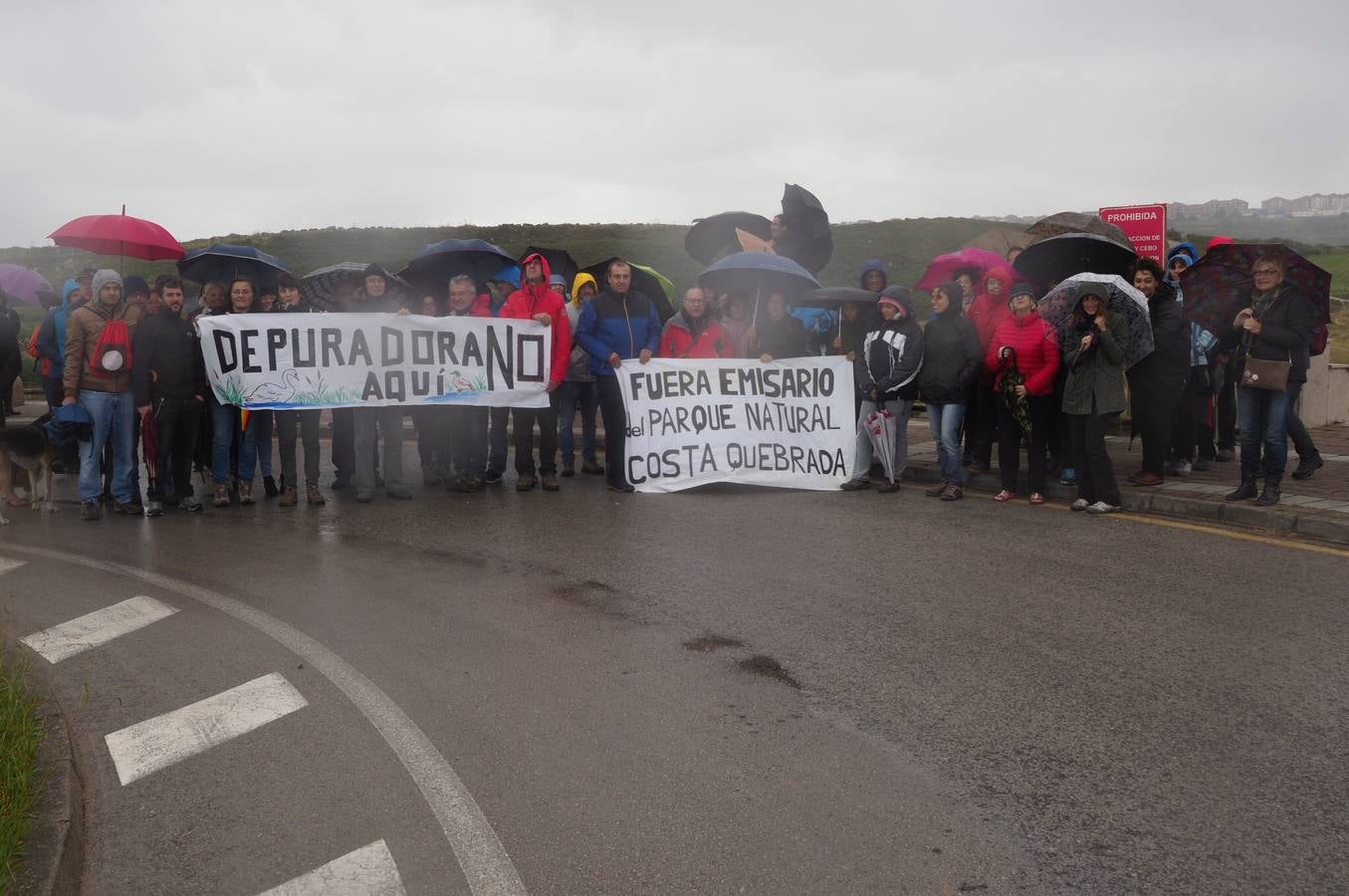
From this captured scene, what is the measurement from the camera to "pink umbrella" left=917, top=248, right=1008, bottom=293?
420 inches

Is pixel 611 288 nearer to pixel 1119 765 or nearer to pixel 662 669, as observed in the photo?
pixel 662 669

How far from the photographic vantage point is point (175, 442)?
399 inches

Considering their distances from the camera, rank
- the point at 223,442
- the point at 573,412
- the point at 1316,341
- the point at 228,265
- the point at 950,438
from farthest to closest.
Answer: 1. the point at 228,265
2. the point at 573,412
3. the point at 223,442
4. the point at 950,438
5. the point at 1316,341

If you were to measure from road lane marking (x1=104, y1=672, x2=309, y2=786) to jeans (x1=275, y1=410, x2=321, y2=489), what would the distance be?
531cm

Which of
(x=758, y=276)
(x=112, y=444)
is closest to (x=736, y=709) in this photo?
(x=112, y=444)

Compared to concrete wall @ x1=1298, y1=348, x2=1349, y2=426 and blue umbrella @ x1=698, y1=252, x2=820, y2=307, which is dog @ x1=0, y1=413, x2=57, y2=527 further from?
concrete wall @ x1=1298, y1=348, x2=1349, y2=426

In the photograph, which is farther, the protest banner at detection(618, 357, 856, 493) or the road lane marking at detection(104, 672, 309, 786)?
the protest banner at detection(618, 357, 856, 493)

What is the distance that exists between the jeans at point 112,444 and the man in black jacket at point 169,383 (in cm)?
14

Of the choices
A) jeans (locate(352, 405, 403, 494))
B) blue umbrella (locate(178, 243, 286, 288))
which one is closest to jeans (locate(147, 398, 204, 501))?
jeans (locate(352, 405, 403, 494))

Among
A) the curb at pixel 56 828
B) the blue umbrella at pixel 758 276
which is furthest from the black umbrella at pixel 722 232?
the curb at pixel 56 828

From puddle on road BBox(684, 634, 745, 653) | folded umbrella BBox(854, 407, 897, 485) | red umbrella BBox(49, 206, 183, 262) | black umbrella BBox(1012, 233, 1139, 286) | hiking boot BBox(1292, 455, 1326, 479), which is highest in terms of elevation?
red umbrella BBox(49, 206, 183, 262)

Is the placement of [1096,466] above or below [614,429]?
below

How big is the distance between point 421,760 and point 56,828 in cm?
125

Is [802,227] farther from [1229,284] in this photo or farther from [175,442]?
[175,442]
